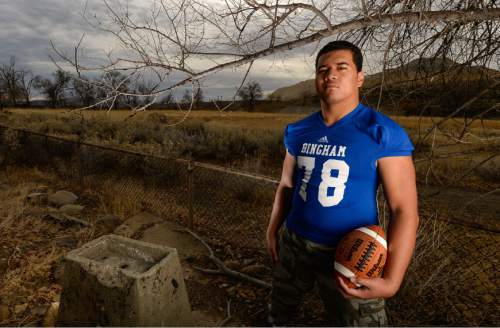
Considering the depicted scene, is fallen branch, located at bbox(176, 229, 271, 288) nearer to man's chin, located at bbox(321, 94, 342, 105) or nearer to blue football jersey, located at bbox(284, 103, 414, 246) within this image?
blue football jersey, located at bbox(284, 103, 414, 246)

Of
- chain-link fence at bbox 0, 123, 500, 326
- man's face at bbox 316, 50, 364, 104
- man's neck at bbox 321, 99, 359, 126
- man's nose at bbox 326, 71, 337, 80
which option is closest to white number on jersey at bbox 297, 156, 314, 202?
man's neck at bbox 321, 99, 359, 126

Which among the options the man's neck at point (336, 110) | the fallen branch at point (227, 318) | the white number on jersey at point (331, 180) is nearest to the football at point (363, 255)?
the white number on jersey at point (331, 180)

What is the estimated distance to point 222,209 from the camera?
6.85 metres

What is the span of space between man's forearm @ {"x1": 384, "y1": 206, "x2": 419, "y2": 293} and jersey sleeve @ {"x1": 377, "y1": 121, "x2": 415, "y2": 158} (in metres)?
0.29

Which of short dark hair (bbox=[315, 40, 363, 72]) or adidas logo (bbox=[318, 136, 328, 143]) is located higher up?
short dark hair (bbox=[315, 40, 363, 72])

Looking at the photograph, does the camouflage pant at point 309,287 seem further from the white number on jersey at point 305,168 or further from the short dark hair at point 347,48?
the short dark hair at point 347,48

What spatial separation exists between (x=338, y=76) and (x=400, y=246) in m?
0.91

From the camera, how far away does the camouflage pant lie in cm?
188

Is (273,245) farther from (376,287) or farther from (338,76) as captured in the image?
(338,76)

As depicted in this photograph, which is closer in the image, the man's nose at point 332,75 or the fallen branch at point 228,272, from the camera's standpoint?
the man's nose at point 332,75

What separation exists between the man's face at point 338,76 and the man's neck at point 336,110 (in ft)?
0.11

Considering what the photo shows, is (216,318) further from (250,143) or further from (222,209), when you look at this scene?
(250,143)

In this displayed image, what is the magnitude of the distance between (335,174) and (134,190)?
243 inches

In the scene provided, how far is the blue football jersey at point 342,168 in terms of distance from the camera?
5.57 feet
